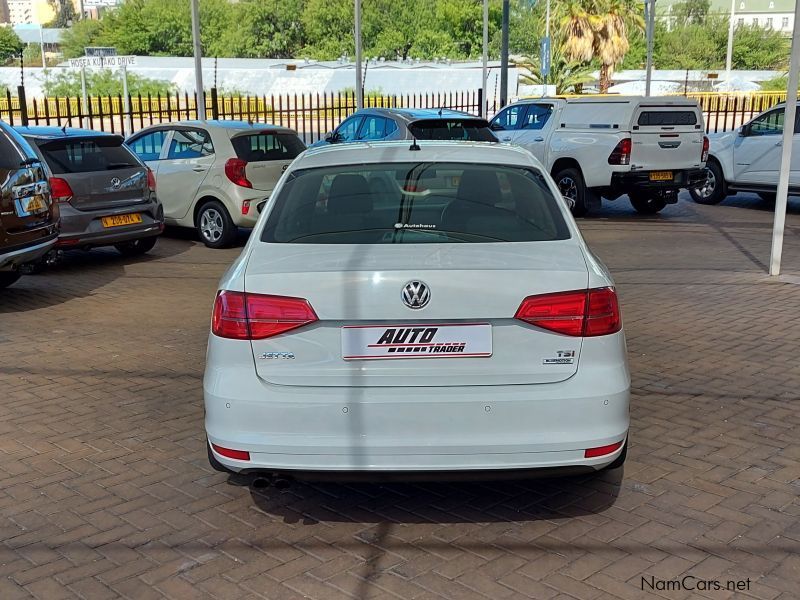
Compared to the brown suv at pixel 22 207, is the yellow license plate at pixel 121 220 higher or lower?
lower

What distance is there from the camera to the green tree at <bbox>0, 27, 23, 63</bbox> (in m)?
91.3

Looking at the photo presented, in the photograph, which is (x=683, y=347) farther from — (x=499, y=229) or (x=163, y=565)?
(x=163, y=565)

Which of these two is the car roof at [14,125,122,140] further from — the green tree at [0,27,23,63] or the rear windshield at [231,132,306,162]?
the green tree at [0,27,23,63]

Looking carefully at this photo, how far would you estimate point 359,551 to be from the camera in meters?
3.79

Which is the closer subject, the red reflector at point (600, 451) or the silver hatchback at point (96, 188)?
the red reflector at point (600, 451)

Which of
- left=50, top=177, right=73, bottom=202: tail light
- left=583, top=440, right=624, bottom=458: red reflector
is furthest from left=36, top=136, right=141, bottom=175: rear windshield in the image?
left=583, top=440, right=624, bottom=458: red reflector

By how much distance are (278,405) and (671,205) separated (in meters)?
13.5

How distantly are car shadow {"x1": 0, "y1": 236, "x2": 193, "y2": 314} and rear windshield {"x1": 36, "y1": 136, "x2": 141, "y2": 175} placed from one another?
112 centimetres

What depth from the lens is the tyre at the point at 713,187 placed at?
51.3 ft

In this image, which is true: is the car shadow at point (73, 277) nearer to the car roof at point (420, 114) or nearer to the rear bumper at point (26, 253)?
the rear bumper at point (26, 253)

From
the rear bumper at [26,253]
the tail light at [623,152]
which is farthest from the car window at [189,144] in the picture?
the tail light at [623,152]

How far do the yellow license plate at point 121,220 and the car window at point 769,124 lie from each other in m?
10.2

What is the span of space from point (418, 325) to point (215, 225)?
28.0 feet

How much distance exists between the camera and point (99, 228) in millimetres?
9961
